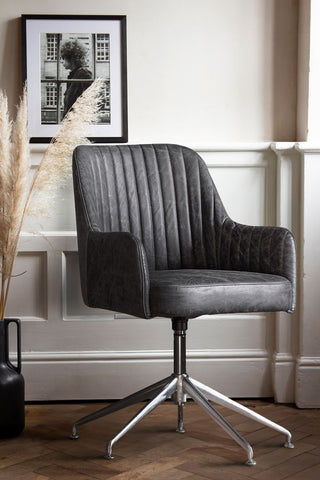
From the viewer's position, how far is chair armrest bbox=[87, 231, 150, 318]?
189 cm

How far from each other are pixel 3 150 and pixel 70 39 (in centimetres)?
67

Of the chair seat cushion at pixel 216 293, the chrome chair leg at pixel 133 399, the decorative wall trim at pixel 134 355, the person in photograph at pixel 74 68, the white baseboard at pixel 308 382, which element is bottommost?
the white baseboard at pixel 308 382

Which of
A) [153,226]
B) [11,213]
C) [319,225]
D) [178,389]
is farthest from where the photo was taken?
[319,225]

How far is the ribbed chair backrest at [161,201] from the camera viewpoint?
2.42 m

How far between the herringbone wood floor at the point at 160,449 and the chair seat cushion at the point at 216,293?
1.49ft

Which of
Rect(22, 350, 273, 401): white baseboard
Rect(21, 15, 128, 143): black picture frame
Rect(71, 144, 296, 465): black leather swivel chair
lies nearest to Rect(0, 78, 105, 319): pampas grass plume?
Rect(71, 144, 296, 465): black leather swivel chair

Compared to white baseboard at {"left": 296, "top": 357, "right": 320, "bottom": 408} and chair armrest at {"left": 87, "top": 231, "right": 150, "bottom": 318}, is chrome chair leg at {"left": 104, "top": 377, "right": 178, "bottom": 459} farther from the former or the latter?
white baseboard at {"left": 296, "top": 357, "right": 320, "bottom": 408}

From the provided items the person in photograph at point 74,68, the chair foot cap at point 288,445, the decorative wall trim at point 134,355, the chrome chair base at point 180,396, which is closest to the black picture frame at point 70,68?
the person in photograph at point 74,68

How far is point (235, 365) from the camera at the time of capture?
274cm

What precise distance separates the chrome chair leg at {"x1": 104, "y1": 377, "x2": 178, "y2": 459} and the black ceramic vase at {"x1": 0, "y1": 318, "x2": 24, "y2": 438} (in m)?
0.40

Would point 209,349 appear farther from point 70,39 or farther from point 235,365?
point 70,39

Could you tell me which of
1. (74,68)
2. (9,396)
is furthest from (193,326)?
(74,68)

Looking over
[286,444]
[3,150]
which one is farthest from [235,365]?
[3,150]

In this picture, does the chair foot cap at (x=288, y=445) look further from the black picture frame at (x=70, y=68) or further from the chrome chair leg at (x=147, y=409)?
the black picture frame at (x=70, y=68)
